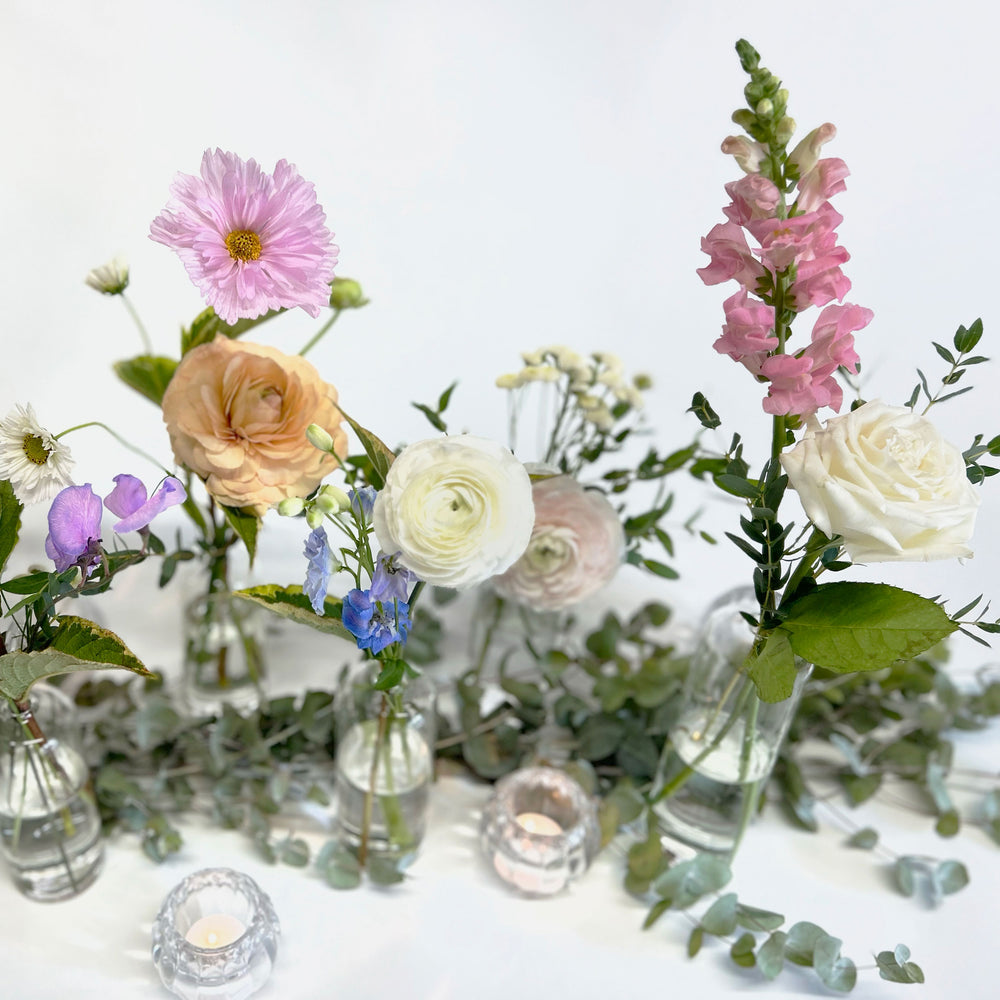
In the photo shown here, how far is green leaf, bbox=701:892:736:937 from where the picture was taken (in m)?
0.76

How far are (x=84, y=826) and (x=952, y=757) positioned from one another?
773 mm

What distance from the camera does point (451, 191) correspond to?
1100mm

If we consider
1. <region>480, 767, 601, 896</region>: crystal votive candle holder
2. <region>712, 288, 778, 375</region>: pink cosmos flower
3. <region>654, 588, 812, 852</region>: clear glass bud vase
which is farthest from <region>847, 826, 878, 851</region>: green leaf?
<region>712, 288, 778, 375</region>: pink cosmos flower

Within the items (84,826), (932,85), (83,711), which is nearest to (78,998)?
(84,826)

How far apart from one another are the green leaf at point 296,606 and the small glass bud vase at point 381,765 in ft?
0.39

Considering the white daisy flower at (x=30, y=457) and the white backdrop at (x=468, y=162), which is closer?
the white daisy flower at (x=30, y=457)

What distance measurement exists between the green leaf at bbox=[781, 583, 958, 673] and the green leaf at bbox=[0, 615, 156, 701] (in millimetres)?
402

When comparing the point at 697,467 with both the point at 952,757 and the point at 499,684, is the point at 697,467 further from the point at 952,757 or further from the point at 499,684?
the point at 952,757

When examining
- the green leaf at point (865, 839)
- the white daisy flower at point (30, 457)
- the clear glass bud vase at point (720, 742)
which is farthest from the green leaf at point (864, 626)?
the white daisy flower at point (30, 457)

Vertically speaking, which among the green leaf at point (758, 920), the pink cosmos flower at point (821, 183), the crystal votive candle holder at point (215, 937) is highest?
the pink cosmos flower at point (821, 183)

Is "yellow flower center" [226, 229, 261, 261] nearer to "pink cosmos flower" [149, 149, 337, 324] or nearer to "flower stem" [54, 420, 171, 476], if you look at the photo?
"pink cosmos flower" [149, 149, 337, 324]

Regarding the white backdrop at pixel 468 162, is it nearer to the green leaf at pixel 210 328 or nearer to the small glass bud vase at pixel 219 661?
the small glass bud vase at pixel 219 661

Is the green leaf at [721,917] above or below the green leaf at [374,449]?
below

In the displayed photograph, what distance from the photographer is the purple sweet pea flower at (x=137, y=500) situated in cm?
59
